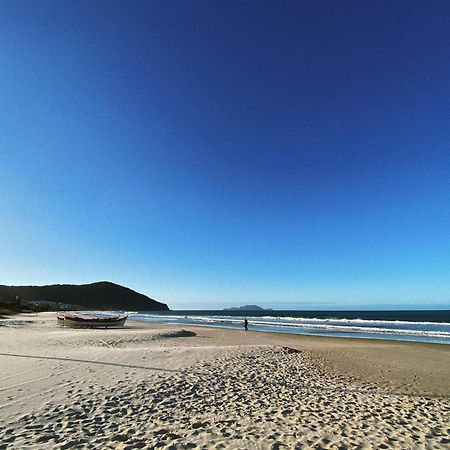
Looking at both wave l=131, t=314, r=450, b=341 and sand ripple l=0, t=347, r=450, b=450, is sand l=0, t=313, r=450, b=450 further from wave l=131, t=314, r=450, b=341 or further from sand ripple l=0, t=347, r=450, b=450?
wave l=131, t=314, r=450, b=341

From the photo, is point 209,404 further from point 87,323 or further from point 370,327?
point 370,327

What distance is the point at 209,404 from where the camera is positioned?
871cm

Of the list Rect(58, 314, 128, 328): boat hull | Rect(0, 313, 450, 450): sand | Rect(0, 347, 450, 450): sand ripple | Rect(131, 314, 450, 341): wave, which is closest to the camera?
Rect(0, 347, 450, 450): sand ripple

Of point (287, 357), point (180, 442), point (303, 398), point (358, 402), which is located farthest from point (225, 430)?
point (287, 357)

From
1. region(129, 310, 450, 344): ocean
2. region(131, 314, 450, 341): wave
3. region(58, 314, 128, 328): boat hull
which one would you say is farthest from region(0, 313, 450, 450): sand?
region(131, 314, 450, 341): wave

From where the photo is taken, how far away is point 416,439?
6.92 metres

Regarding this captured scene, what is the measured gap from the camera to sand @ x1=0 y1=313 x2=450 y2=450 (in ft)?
21.5

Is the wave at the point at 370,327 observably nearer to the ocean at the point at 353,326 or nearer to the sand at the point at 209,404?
the ocean at the point at 353,326

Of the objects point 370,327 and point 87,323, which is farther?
point 370,327

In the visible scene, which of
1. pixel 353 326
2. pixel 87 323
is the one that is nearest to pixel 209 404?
pixel 87 323

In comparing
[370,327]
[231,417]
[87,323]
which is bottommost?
[231,417]

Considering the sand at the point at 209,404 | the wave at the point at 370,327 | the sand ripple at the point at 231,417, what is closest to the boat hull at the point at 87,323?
the wave at the point at 370,327

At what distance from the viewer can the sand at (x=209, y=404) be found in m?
6.54

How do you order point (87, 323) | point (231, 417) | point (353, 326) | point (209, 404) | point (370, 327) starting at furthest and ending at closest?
1. point (353, 326)
2. point (370, 327)
3. point (87, 323)
4. point (209, 404)
5. point (231, 417)
